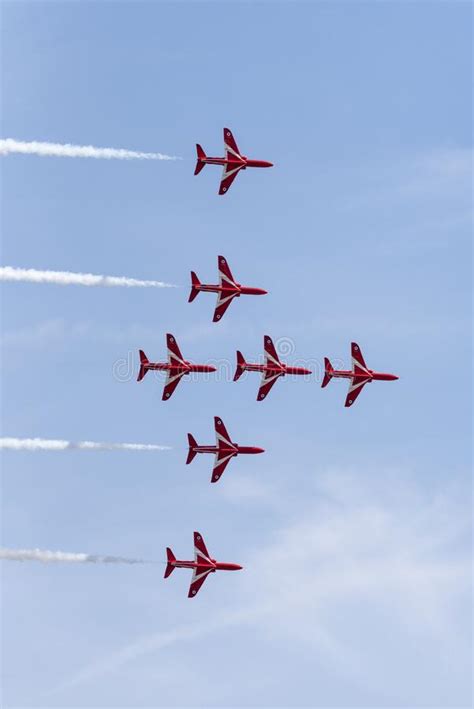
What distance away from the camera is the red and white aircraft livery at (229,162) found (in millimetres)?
148500

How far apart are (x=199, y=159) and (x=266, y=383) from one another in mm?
22365

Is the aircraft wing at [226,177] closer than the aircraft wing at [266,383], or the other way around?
the aircraft wing at [226,177]

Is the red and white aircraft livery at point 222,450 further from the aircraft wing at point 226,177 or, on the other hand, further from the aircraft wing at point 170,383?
the aircraft wing at point 226,177

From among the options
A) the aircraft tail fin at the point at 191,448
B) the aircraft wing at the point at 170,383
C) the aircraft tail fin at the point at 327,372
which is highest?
the aircraft tail fin at the point at 327,372

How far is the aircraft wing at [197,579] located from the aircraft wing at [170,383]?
16.5 metres

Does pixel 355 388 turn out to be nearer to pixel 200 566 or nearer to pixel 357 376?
pixel 357 376

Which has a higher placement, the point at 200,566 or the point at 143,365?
the point at 143,365

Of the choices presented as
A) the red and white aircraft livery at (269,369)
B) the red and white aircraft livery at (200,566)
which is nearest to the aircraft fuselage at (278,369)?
the red and white aircraft livery at (269,369)

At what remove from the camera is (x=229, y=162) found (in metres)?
150

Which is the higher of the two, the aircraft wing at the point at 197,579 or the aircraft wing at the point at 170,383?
the aircraft wing at the point at 170,383

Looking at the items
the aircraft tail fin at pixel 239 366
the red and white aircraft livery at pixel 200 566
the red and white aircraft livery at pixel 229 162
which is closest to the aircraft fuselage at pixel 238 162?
the red and white aircraft livery at pixel 229 162

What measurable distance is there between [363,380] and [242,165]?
24.2m

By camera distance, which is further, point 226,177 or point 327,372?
point 327,372

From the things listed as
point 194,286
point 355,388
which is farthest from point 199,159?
point 355,388
